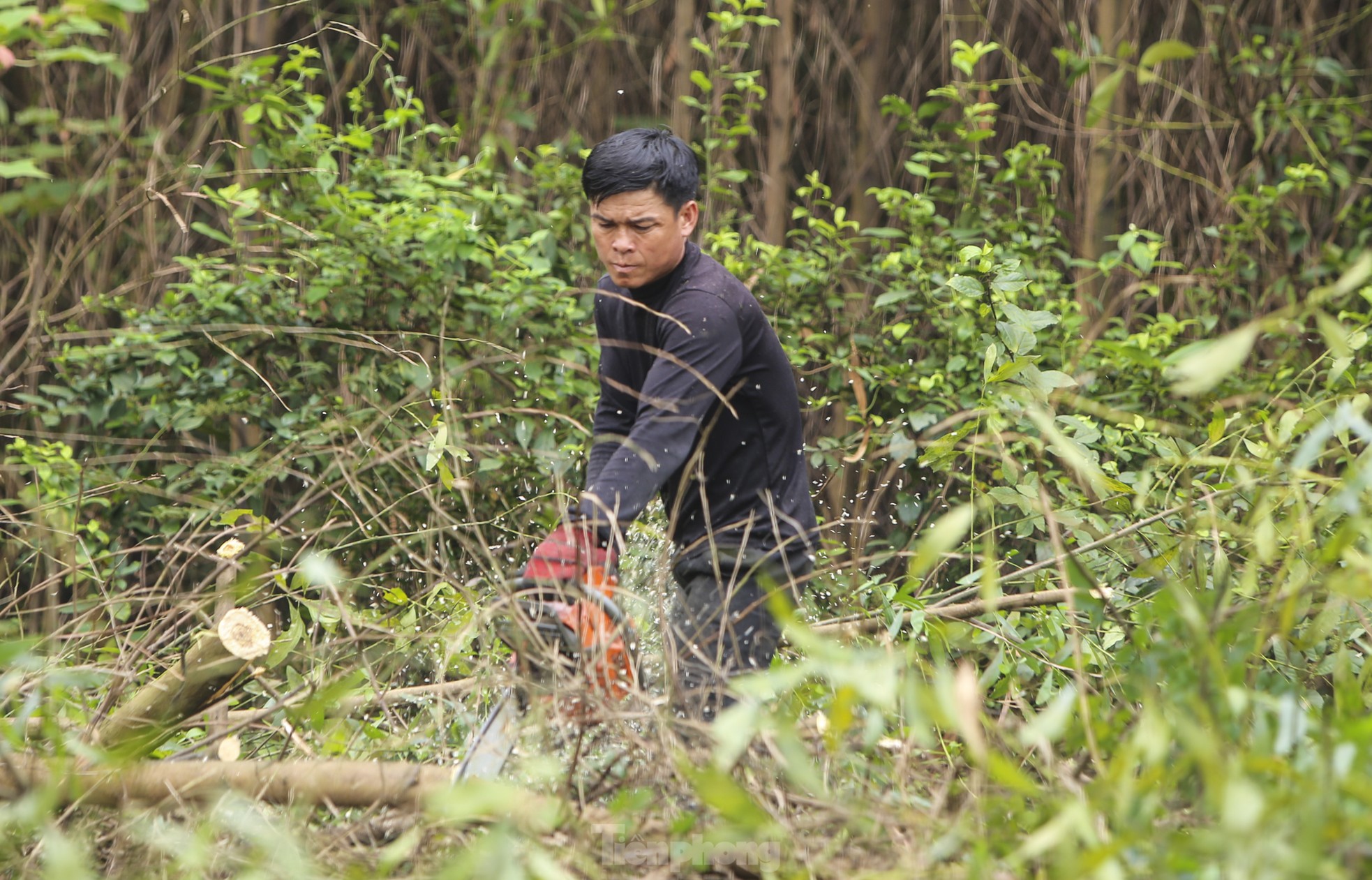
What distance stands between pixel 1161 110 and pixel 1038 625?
3.65 m

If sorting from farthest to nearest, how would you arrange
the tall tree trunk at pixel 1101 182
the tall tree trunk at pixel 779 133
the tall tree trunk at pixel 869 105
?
the tall tree trunk at pixel 869 105 < the tall tree trunk at pixel 779 133 < the tall tree trunk at pixel 1101 182

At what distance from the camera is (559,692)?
1941 mm

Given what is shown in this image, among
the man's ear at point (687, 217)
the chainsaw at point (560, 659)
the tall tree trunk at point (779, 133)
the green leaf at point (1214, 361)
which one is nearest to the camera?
the green leaf at point (1214, 361)

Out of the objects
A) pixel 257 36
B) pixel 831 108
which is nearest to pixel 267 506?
pixel 257 36

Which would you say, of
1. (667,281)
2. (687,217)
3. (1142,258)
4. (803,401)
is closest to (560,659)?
(667,281)

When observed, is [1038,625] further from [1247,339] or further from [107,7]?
[107,7]

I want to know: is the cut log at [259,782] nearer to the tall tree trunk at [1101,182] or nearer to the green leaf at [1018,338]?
the green leaf at [1018,338]

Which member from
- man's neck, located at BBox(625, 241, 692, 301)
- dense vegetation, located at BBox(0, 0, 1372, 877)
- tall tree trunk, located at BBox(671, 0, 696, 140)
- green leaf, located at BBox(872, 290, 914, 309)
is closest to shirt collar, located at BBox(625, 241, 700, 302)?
man's neck, located at BBox(625, 241, 692, 301)

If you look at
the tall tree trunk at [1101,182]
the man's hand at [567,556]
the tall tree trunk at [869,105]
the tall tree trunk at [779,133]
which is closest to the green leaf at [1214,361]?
the man's hand at [567,556]

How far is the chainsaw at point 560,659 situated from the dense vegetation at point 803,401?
0.06 m

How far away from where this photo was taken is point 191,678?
223 cm

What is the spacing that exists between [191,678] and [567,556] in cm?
71

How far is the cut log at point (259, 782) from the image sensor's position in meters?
1.97

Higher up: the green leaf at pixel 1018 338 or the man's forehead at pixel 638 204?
the man's forehead at pixel 638 204
